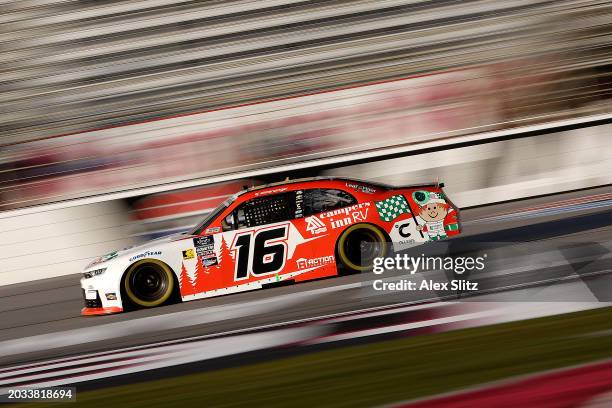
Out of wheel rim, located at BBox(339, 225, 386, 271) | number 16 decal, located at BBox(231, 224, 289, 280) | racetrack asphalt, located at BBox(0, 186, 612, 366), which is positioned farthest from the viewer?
wheel rim, located at BBox(339, 225, 386, 271)

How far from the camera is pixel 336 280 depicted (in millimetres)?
8438

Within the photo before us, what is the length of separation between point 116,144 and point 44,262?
7.23ft

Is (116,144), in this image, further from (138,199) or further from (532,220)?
(532,220)

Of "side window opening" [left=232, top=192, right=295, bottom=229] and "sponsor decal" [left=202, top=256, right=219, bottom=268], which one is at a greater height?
"side window opening" [left=232, top=192, right=295, bottom=229]

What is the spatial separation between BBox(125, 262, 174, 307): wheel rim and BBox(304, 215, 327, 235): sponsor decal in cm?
141

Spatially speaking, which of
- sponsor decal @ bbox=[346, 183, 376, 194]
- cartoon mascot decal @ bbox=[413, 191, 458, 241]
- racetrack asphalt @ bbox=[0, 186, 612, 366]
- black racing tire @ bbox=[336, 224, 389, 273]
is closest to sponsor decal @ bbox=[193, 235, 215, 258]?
racetrack asphalt @ bbox=[0, 186, 612, 366]

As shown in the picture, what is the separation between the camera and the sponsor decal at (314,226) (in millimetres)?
8336

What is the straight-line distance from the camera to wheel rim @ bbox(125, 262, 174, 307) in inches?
330

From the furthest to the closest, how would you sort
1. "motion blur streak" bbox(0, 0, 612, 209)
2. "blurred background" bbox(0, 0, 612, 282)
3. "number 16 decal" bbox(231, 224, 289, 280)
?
"motion blur streak" bbox(0, 0, 612, 209), "blurred background" bbox(0, 0, 612, 282), "number 16 decal" bbox(231, 224, 289, 280)

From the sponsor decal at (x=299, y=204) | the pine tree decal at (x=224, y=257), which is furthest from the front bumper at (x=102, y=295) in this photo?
the sponsor decal at (x=299, y=204)

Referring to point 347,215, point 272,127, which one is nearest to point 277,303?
point 347,215

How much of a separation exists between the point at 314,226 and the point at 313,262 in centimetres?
34

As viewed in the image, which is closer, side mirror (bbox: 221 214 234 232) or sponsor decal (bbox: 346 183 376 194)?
side mirror (bbox: 221 214 234 232)

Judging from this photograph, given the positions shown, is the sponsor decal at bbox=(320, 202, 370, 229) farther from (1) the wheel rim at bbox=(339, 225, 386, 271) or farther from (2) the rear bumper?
(2) the rear bumper
